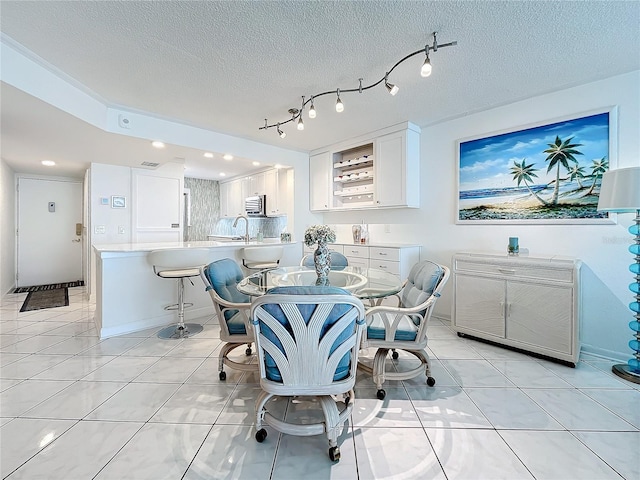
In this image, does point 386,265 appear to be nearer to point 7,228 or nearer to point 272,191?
point 272,191

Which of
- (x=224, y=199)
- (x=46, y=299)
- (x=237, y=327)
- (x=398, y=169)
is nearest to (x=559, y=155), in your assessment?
(x=398, y=169)

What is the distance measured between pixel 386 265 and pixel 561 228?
1.85m

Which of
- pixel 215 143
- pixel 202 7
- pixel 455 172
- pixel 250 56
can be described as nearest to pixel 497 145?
pixel 455 172

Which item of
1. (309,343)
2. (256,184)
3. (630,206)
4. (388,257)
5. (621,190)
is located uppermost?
(256,184)

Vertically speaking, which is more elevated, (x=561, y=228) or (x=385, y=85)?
(x=385, y=85)

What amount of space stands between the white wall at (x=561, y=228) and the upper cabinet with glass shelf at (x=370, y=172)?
0.82 ft

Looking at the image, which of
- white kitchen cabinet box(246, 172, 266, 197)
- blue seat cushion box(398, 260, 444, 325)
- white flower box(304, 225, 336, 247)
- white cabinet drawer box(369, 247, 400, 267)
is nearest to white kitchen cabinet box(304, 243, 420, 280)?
white cabinet drawer box(369, 247, 400, 267)

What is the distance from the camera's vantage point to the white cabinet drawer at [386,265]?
3.79 m

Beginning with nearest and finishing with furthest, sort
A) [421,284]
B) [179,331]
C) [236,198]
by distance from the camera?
[421,284], [179,331], [236,198]

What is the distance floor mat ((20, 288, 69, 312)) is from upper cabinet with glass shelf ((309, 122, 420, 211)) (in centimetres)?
424

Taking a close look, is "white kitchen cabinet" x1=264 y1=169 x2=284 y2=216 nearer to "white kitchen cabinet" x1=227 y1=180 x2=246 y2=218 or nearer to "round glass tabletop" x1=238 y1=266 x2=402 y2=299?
"white kitchen cabinet" x1=227 y1=180 x2=246 y2=218

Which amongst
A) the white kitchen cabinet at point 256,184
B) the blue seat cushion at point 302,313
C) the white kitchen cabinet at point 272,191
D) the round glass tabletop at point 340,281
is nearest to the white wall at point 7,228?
the white kitchen cabinet at point 256,184

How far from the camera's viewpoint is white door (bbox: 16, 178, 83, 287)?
565cm

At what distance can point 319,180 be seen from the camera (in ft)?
16.3
